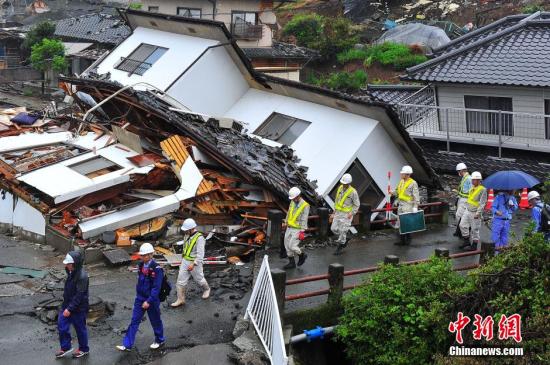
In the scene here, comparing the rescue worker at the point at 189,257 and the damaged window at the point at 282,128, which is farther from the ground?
the damaged window at the point at 282,128

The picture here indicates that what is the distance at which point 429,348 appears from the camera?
10.1 m

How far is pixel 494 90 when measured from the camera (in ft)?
65.4

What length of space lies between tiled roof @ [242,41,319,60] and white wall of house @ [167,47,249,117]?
38.0ft

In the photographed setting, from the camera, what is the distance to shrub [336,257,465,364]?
9.98m

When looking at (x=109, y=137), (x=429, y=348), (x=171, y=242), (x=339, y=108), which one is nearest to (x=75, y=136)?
(x=109, y=137)

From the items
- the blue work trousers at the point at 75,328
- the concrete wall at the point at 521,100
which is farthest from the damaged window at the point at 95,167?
the concrete wall at the point at 521,100

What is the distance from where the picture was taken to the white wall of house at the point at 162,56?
20.1 metres

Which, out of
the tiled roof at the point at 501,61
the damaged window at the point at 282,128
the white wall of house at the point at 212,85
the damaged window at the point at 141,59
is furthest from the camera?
the damaged window at the point at 141,59

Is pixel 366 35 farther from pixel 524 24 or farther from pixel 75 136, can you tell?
pixel 75 136

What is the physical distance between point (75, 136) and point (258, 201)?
6.22m

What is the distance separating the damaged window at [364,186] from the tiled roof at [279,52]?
1640cm

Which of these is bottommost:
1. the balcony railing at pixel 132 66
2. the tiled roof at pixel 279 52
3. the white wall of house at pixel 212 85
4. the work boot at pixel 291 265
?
the work boot at pixel 291 265

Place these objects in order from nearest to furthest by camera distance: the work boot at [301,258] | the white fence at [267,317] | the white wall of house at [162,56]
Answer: the white fence at [267,317] < the work boot at [301,258] < the white wall of house at [162,56]

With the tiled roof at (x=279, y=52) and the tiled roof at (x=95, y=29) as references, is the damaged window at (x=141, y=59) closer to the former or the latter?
the tiled roof at (x=279, y=52)
